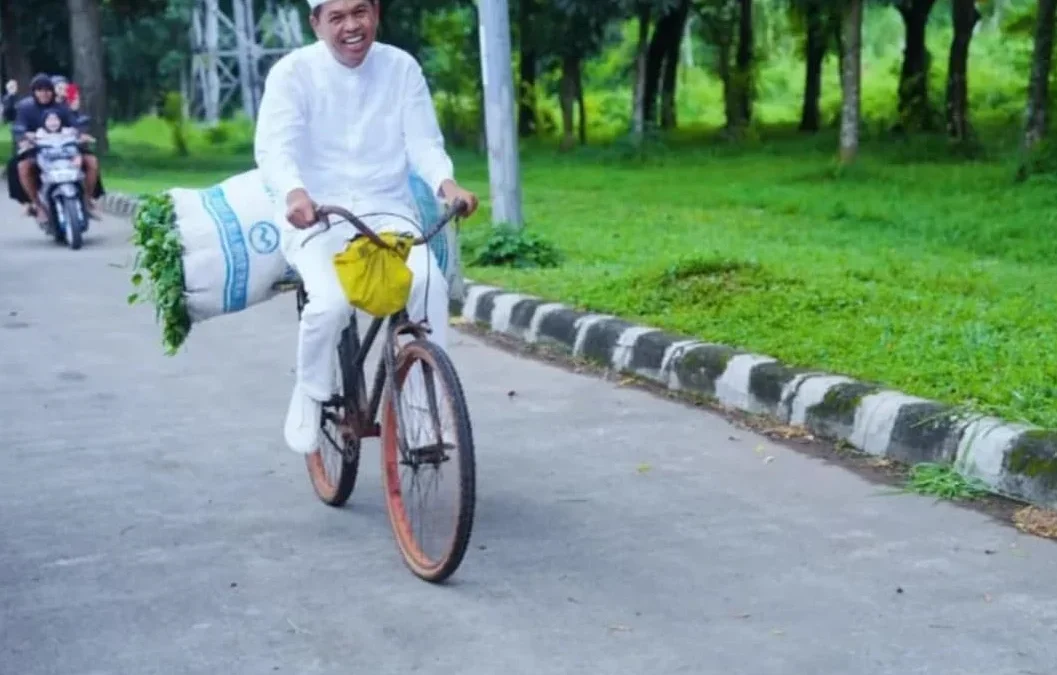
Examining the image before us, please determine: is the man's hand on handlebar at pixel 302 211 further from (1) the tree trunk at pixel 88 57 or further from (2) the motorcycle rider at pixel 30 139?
(1) the tree trunk at pixel 88 57

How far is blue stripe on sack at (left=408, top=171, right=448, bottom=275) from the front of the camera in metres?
5.57

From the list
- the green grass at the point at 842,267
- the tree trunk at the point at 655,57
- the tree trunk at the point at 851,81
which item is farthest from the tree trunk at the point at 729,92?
the tree trunk at the point at 851,81

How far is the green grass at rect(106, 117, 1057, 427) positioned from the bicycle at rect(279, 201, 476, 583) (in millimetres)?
2227

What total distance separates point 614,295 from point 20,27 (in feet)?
104

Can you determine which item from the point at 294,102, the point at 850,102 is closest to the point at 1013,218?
the point at 850,102

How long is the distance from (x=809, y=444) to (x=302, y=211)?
258 cm

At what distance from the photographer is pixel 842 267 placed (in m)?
10.2

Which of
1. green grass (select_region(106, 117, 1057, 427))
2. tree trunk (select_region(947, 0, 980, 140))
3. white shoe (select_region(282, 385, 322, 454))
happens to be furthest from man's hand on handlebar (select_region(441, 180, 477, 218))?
tree trunk (select_region(947, 0, 980, 140))

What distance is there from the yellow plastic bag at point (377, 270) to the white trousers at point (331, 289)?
0.08 meters

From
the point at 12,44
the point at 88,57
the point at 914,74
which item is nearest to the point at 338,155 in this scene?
the point at 88,57

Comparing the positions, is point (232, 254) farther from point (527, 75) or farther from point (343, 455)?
point (527, 75)

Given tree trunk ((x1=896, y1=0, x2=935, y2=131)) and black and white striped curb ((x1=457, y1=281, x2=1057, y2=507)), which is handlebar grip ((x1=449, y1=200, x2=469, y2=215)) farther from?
tree trunk ((x1=896, y1=0, x2=935, y2=131))

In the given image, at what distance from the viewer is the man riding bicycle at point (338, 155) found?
17.3ft

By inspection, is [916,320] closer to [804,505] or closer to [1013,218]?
[804,505]
